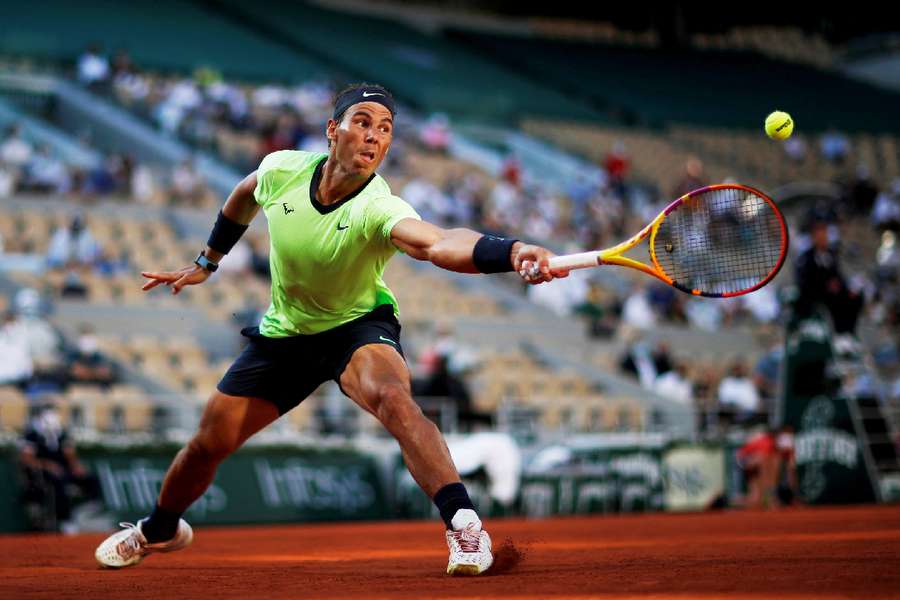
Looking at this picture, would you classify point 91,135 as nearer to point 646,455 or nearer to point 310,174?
point 646,455

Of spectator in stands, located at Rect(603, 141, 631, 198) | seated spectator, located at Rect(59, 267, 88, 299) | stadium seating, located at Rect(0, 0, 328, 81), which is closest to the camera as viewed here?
seated spectator, located at Rect(59, 267, 88, 299)

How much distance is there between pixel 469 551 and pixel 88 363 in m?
10.3

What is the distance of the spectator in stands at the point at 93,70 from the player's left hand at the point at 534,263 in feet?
70.4

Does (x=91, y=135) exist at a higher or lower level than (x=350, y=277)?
higher

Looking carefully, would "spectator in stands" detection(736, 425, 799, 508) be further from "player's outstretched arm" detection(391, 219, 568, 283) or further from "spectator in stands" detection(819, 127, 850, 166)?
"spectator in stands" detection(819, 127, 850, 166)

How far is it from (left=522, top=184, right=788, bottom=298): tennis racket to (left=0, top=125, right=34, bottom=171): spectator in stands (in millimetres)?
15074

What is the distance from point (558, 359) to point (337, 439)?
6.36 metres

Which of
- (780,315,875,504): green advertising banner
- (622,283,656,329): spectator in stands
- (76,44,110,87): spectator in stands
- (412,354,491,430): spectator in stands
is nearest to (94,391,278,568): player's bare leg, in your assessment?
(412,354,491,430): spectator in stands

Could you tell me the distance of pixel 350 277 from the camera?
21.8 ft

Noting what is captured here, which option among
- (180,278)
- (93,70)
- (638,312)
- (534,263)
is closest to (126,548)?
(180,278)

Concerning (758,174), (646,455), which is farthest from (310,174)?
(758,174)

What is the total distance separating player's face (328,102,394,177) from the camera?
6496 millimetres

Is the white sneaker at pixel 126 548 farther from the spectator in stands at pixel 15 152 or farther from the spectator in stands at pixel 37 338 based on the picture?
the spectator in stands at pixel 15 152

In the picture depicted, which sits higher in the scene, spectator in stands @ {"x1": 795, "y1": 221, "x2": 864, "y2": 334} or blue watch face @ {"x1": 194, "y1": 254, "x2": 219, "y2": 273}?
spectator in stands @ {"x1": 795, "y1": 221, "x2": 864, "y2": 334}
